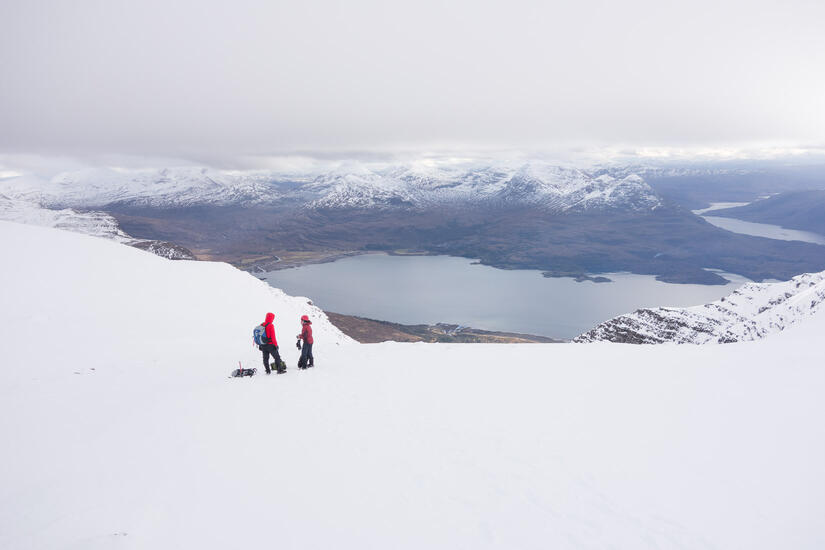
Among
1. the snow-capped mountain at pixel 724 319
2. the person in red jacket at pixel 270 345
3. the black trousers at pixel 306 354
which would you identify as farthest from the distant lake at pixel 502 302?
the person in red jacket at pixel 270 345

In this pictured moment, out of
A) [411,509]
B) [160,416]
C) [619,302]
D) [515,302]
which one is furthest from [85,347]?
[619,302]

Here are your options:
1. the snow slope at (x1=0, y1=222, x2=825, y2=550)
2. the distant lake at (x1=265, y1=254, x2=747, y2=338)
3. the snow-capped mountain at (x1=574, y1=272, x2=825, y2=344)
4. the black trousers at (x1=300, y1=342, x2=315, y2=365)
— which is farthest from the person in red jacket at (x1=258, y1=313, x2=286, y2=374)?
the distant lake at (x1=265, y1=254, x2=747, y2=338)

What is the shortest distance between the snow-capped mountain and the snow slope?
44975mm

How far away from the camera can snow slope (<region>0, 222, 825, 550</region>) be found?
532cm

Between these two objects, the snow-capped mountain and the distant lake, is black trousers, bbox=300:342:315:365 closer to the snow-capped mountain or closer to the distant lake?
the snow-capped mountain

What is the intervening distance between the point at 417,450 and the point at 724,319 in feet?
219

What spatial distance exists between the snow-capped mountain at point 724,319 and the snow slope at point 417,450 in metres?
45.0

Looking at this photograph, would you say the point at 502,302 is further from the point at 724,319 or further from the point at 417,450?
the point at 417,450

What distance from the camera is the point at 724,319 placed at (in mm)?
57000

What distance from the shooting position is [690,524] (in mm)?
5551

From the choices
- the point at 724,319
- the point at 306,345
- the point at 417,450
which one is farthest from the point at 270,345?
the point at 724,319

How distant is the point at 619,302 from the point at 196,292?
171 meters

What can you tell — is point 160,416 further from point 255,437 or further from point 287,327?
point 287,327

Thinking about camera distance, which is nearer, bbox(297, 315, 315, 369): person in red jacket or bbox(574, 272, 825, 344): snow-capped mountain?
bbox(297, 315, 315, 369): person in red jacket
